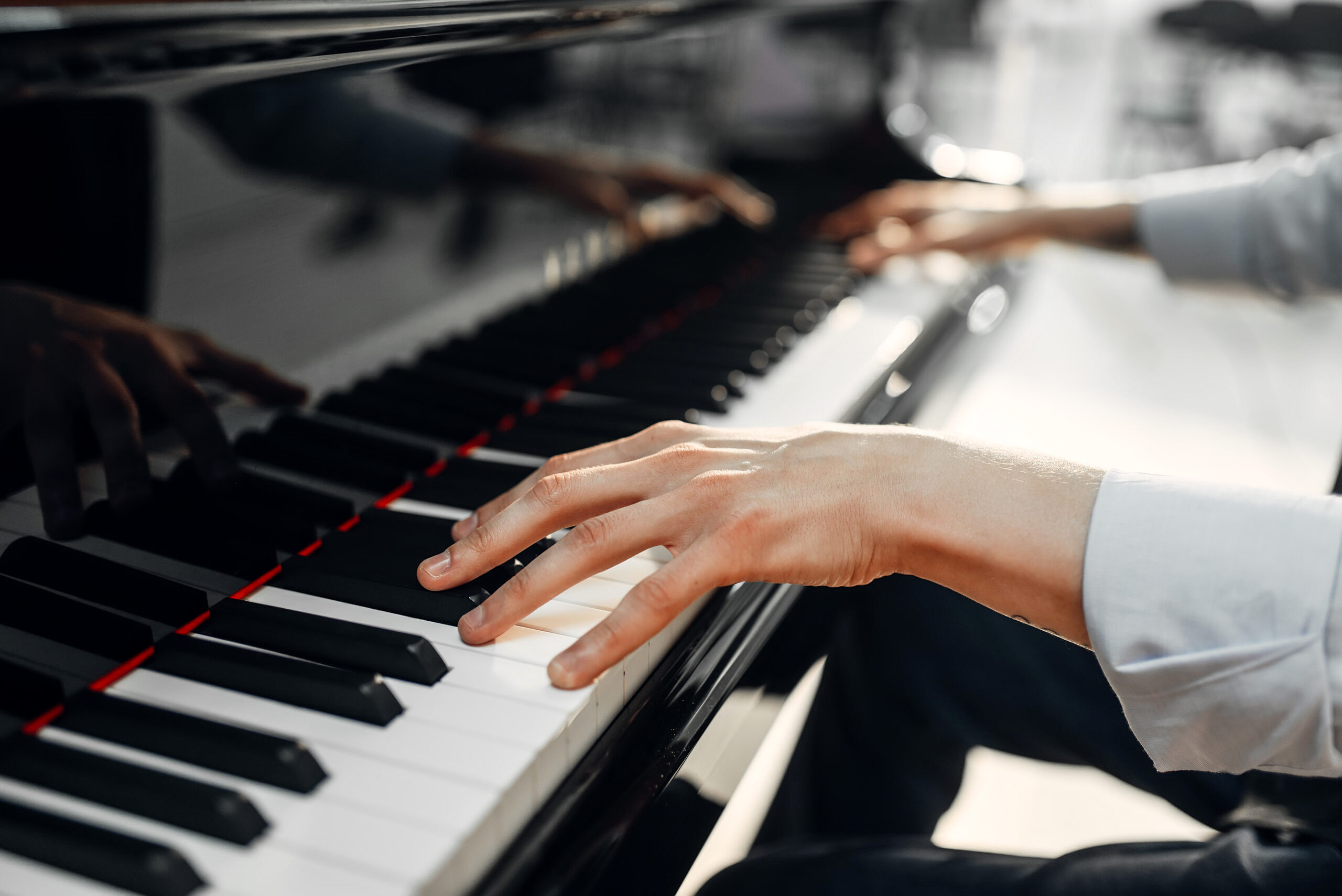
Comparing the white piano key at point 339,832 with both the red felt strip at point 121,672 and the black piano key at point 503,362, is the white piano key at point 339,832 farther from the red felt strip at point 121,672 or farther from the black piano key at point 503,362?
the black piano key at point 503,362

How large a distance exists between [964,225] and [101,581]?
1.57m

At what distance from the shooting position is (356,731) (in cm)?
57

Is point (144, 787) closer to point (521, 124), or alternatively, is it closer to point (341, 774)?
point (341, 774)

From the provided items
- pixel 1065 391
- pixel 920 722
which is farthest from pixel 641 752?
pixel 1065 391

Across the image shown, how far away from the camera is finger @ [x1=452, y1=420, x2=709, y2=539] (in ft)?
2.57

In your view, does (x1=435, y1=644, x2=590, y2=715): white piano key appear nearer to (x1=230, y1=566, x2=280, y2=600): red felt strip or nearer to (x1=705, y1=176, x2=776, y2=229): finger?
(x1=230, y1=566, x2=280, y2=600): red felt strip

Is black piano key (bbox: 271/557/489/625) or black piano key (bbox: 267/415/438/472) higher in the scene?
black piano key (bbox: 267/415/438/472)

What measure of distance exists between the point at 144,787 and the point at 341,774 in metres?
0.10

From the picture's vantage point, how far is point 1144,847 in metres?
0.80

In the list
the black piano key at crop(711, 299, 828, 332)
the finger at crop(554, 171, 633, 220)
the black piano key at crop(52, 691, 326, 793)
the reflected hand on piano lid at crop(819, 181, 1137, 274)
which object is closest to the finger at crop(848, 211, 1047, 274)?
the reflected hand on piano lid at crop(819, 181, 1137, 274)

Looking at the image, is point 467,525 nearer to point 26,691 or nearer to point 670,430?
point 670,430

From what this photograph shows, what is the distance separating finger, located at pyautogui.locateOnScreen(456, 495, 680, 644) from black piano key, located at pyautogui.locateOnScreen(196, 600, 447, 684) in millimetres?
42

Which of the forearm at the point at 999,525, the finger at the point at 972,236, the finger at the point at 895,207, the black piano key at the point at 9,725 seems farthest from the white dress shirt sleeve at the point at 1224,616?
the finger at the point at 895,207

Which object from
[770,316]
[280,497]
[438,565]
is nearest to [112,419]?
[280,497]
